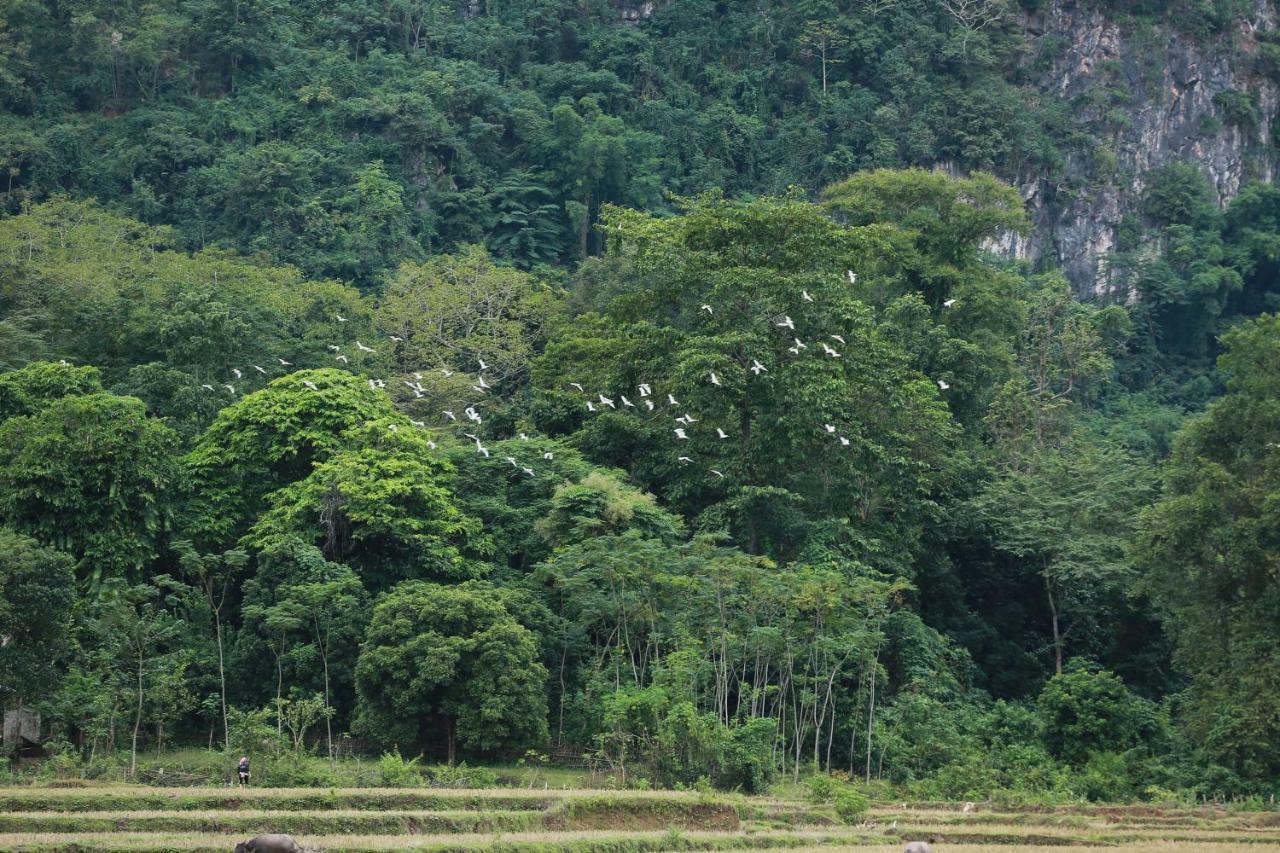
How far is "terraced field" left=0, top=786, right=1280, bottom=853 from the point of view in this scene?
77.0ft

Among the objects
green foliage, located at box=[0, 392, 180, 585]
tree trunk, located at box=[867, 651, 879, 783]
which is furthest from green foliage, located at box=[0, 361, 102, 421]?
tree trunk, located at box=[867, 651, 879, 783]

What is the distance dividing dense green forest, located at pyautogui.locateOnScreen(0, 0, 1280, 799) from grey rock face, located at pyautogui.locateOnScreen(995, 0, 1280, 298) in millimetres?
8039

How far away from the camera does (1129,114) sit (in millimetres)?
76875

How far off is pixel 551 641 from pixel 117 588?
8.73 m

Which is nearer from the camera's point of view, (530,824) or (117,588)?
(530,824)

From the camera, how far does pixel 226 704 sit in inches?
1426

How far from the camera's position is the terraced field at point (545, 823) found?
23469 millimetres

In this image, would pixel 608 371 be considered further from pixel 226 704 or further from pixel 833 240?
pixel 226 704

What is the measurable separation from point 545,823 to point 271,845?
6.06 meters

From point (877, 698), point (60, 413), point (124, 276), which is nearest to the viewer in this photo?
point (60, 413)

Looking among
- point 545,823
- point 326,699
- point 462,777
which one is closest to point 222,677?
point 326,699

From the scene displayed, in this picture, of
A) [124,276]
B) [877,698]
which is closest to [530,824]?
[877,698]

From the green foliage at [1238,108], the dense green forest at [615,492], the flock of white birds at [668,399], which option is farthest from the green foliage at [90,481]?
the green foliage at [1238,108]

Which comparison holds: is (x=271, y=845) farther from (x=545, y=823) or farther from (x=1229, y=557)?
(x=1229, y=557)
